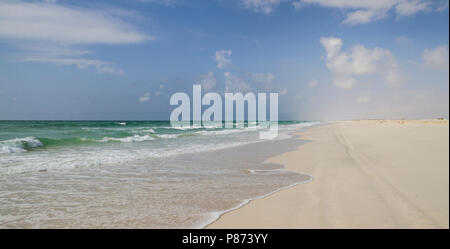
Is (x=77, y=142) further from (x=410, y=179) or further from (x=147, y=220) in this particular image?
(x=410, y=179)

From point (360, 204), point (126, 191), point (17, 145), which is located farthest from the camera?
point (17, 145)

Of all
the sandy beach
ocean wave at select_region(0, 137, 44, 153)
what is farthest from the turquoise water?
ocean wave at select_region(0, 137, 44, 153)

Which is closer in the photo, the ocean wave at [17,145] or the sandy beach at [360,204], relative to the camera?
the sandy beach at [360,204]

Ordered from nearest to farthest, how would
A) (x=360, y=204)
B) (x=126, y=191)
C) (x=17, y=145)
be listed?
(x=360, y=204) < (x=126, y=191) < (x=17, y=145)

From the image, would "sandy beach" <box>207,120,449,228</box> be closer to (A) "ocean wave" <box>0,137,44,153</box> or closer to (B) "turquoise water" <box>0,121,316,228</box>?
(B) "turquoise water" <box>0,121,316,228</box>

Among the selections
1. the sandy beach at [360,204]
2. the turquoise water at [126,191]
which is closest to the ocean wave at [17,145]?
the turquoise water at [126,191]

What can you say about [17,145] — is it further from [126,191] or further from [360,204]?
[360,204]

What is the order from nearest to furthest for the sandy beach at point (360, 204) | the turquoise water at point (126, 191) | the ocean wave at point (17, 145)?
the sandy beach at point (360, 204)
the turquoise water at point (126, 191)
the ocean wave at point (17, 145)

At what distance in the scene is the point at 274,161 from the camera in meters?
10.9

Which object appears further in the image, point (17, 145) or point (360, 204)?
point (17, 145)

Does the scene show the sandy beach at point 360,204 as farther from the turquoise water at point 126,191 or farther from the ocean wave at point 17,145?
the ocean wave at point 17,145

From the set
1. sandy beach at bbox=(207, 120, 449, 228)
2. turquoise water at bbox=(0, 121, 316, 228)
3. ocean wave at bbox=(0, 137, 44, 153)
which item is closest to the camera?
sandy beach at bbox=(207, 120, 449, 228)

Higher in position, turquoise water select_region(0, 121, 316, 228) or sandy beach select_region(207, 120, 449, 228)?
sandy beach select_region(207, 120, 449, 228)

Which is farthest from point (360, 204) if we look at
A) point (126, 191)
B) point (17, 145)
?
point (17, 145)
